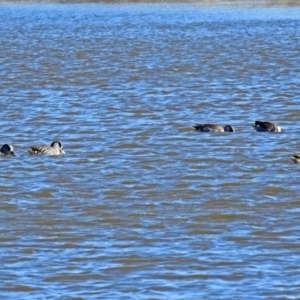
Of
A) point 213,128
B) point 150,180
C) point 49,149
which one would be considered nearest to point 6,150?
point 49,149

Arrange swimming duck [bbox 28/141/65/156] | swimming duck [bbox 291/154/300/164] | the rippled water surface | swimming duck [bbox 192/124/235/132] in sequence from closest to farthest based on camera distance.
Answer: the rippled water surface < swimming duck [bbox 291/154/300/164] < swimming duck [bbox 28/141/65/156] < swimming duck [bbox 192/124/235/132]

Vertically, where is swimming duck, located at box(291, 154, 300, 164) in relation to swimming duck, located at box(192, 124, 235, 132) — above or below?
below

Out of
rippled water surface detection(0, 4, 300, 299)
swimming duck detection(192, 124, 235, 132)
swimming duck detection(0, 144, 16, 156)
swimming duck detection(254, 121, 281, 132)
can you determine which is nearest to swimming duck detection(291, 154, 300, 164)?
rippled water surface detection(0, 4, 300, 299)

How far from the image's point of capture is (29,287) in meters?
7.35

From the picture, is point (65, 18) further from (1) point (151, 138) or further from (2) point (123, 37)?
(1) point (151, 138)

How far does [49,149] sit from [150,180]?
64.1 inches

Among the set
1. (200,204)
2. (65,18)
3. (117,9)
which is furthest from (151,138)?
(117,9)

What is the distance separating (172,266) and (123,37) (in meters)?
21.9

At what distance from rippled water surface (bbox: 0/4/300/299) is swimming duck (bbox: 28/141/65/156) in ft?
0.31

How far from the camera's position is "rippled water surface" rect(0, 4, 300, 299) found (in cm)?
761

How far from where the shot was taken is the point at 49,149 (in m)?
11.9

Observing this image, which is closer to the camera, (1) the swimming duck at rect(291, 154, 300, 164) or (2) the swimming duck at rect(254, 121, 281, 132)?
(1) the swimming duck at rect(291, 154, 300, 164)

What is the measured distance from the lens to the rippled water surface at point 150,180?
7.61m

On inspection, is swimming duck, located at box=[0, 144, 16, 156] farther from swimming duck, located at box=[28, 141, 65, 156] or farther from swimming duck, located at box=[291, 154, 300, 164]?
swimming duck, located at box=[291, 154, 300, 164]
